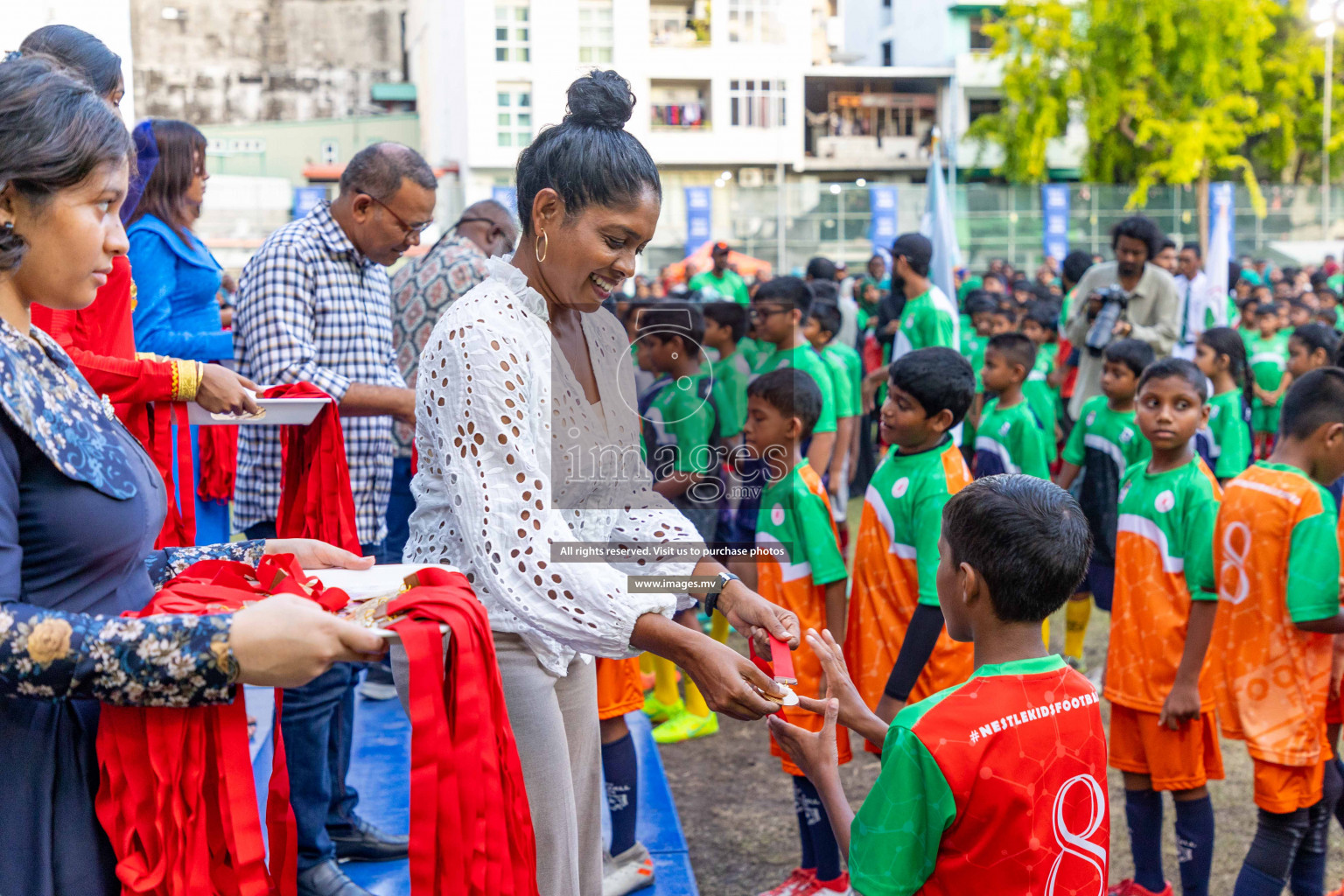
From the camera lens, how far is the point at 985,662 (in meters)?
1.94

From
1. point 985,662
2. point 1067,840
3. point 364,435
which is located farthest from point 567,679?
point 364,435

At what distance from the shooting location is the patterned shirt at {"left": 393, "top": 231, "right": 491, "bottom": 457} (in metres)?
4.11

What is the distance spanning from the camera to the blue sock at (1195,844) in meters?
3.09

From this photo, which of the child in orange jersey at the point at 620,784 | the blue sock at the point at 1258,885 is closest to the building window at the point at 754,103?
the child in orange jersey at the point at 620,784

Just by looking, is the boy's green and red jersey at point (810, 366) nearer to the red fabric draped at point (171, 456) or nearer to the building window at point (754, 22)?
the red fabric draped at point (171, 456)

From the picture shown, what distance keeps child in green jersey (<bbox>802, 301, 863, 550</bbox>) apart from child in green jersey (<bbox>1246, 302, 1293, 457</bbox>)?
9.21ft

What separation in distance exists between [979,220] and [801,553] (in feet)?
70.4

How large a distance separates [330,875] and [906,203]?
71.4ft

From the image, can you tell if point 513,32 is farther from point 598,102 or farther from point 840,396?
point 598,102

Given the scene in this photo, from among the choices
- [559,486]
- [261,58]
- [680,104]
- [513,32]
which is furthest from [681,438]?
[261,58]

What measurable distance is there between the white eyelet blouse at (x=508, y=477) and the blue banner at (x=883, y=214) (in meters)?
21.1

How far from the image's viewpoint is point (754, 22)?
32.7 m

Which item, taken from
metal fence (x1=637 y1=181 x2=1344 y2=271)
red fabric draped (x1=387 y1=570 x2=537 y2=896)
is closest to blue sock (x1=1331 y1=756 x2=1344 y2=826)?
red fabric draped (x1=387 y1=570 x2=537 y2=896)

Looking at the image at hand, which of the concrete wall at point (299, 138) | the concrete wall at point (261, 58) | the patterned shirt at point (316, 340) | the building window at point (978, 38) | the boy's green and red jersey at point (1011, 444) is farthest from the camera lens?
the concrete wall at point (261, 58)
